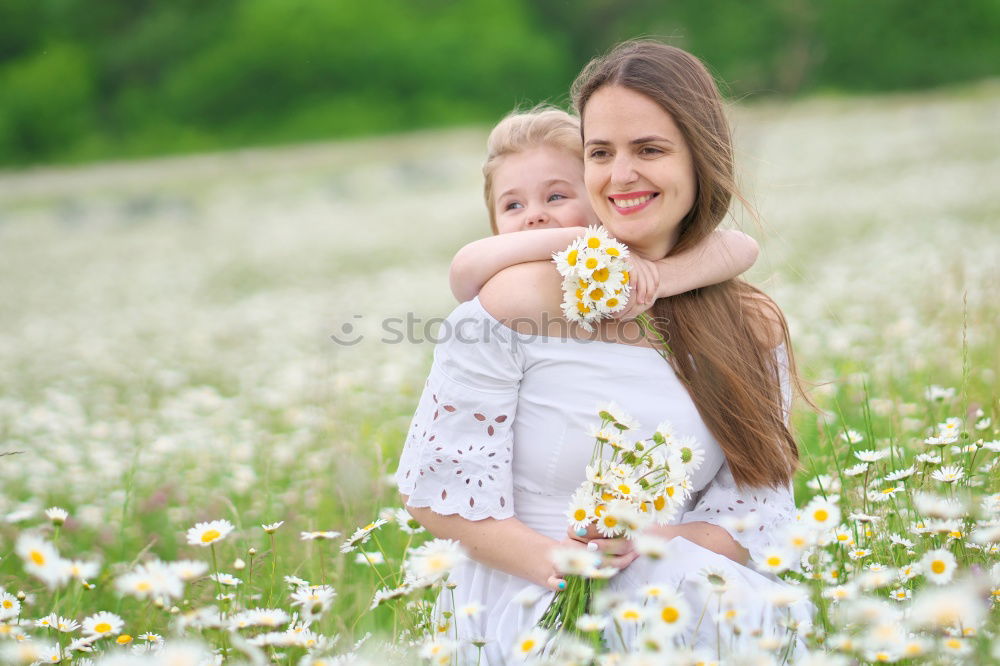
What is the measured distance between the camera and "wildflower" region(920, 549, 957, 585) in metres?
1.52

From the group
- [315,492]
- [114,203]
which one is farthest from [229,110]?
[315,492]

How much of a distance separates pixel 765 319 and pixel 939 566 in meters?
0.80

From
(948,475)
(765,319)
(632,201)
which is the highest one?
(632,201)

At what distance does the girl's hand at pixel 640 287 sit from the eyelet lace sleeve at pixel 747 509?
1.39ft

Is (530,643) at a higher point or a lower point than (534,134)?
lower

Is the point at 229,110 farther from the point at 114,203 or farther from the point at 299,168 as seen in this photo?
the point at 114,203

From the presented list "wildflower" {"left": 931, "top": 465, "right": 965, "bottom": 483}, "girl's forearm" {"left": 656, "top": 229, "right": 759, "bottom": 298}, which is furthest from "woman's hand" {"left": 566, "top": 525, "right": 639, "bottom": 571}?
"wildflower" {"left": 931, "top": 465, "right": 965, "bottom": 483}

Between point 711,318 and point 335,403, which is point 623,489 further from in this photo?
point 335,403

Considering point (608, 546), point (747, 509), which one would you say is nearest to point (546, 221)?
point (747, 509)

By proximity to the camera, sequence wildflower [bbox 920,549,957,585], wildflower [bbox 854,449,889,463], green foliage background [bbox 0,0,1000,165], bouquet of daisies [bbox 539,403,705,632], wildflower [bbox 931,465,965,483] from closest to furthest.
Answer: wildflower [bbox 920,549,957,585], bouquet of daisies [bbox 539,403,705,632], wildflower [bbox 931,465,965,483], wildflower [bbox 854,449,889,463], green foliage background [bbox 0,0,1000,165]

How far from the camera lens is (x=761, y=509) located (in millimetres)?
2084

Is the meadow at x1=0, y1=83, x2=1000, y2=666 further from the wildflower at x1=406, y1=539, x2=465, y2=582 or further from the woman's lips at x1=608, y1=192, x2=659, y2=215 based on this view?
the woman's lips at x1=608, y1=192, x2=659, y2=215

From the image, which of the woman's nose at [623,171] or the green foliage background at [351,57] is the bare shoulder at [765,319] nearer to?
the woman's nose at [623,171]

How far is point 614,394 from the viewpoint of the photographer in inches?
77.3
